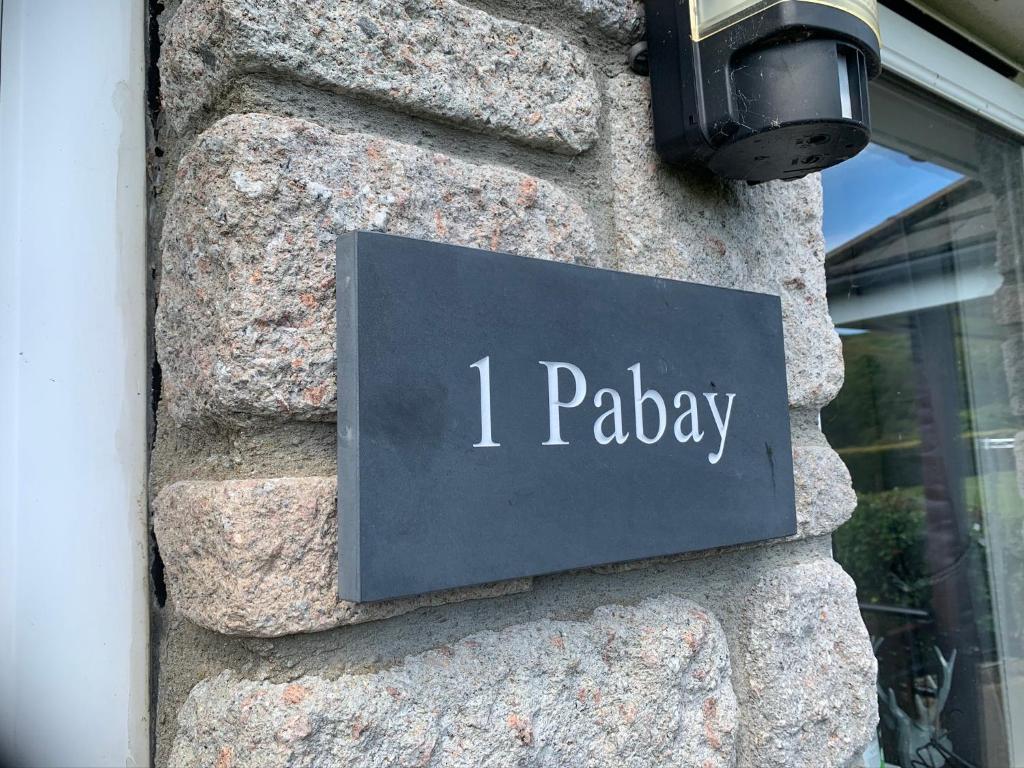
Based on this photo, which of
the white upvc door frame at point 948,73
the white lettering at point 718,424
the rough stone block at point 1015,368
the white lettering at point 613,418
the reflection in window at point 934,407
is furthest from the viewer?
the rough stone block at point 1015,368

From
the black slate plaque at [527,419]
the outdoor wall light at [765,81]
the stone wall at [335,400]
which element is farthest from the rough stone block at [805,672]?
the outdoor wall light at [765,81]

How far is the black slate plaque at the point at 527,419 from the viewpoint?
58 cm

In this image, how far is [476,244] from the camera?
0.70 m

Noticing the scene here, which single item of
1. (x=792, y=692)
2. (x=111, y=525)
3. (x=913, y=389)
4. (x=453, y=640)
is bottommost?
(x=792, y=692)

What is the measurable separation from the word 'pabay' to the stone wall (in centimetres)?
12

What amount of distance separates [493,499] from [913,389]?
171cm

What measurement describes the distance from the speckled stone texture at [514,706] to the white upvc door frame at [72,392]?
0.38ft

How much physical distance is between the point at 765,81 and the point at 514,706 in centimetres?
63

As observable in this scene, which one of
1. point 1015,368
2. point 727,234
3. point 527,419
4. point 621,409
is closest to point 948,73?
point 1015,368

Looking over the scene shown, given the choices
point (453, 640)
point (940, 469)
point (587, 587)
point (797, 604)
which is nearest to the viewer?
point (453, 640)

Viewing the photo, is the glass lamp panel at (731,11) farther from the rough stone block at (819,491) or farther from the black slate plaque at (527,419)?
the rough stone block at (819,491)

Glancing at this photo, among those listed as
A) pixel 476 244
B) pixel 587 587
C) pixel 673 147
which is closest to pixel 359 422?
pixel 476 244

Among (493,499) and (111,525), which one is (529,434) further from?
(111,525)

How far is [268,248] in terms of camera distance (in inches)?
23.4
